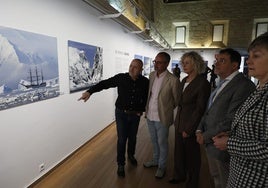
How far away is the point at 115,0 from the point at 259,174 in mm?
3822

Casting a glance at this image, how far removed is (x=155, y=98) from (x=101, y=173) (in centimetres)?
138

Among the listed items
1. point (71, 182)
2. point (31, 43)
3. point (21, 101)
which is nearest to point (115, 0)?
point (31, 43)

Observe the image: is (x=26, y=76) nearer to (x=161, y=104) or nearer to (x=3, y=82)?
(x=3, y=82)

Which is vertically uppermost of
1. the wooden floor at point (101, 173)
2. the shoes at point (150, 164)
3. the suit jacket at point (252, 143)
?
the suit jacket at point (252, 143)

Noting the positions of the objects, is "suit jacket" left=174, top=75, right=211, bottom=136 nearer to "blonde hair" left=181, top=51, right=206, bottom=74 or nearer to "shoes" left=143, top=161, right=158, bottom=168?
"blonde hair" left=181, top=51, right=206, bottom=74

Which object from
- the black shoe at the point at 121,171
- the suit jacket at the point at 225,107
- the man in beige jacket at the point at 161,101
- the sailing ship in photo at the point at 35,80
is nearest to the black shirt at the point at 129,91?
the man in beige jacket at the point at 161,101

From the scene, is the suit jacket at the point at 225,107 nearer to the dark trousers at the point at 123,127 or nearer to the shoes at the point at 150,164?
the dark trousers at the point at 123,127

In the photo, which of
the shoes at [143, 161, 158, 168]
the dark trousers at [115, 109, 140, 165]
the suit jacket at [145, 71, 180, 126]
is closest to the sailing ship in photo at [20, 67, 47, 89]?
the dark trousers at [115, 109, 140, 165]

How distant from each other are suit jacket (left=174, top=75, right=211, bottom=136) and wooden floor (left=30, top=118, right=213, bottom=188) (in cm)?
96

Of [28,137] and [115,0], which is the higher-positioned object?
[115,0]

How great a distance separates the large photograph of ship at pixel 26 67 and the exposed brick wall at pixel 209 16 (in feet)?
36.5

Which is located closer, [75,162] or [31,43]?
[31,43]

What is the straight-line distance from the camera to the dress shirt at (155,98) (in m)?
2.62

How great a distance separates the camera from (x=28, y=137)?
2.40 m
